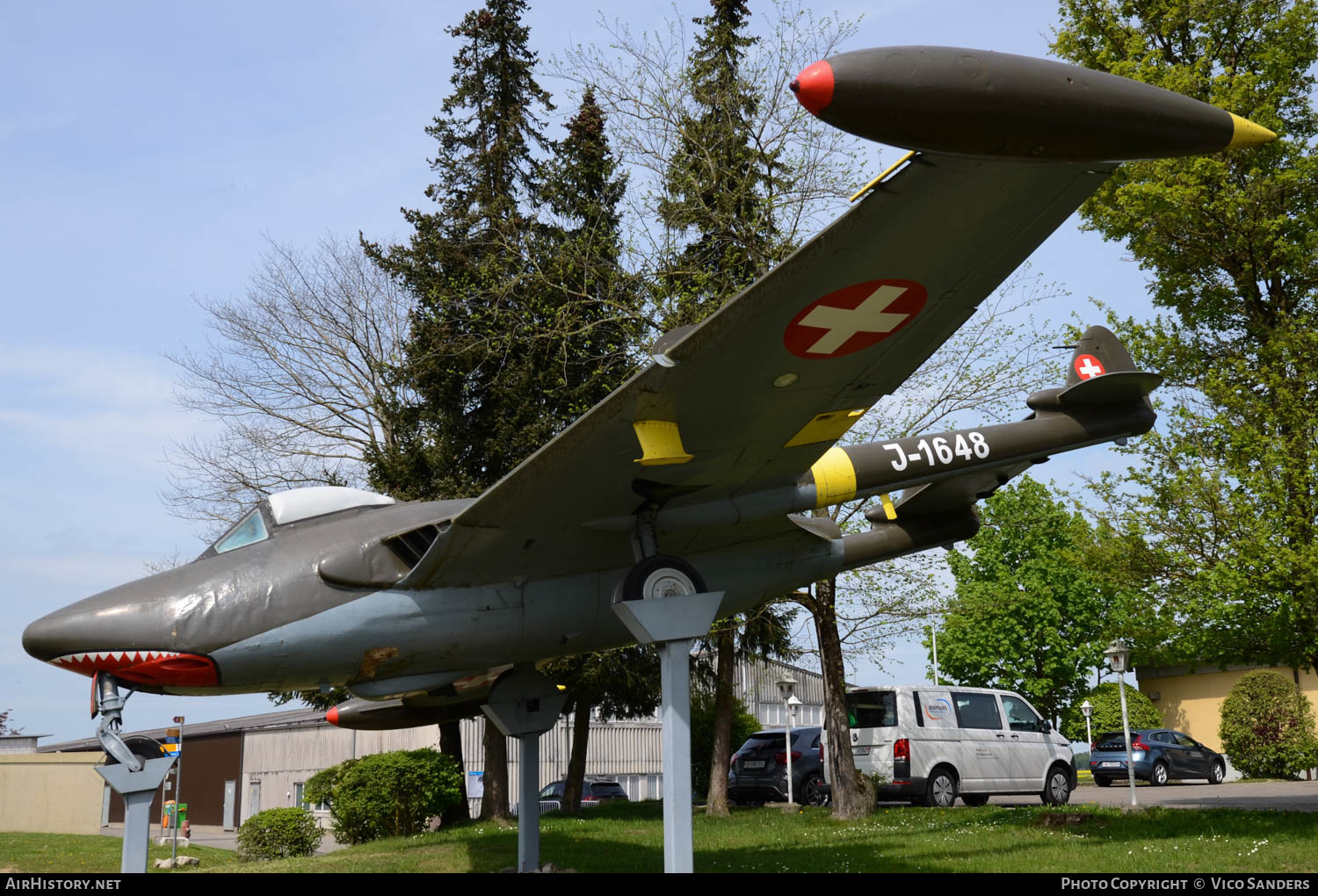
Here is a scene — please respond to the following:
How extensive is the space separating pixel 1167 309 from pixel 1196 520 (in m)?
4.73

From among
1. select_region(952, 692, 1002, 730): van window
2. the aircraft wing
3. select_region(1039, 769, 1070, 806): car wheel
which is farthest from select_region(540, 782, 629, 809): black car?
the aircraft wing

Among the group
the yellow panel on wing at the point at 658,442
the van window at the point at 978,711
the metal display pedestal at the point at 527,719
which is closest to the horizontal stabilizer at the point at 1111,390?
the yellow panel on wing at the point at 658,442

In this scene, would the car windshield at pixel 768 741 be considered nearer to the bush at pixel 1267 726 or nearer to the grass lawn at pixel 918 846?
the grass lawn at pixel 918 846

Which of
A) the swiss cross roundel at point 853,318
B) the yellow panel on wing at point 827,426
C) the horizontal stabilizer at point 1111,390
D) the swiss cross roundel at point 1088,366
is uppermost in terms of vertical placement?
the swiss cross roundel at point 1088,366

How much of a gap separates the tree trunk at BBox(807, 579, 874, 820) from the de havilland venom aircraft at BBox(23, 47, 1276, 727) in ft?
22.5

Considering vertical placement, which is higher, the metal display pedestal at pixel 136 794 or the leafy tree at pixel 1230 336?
the leafy tree at pixel 1230 336

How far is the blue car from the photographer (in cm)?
2606

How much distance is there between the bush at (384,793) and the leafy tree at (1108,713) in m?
25.1

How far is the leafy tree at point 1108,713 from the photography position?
120 ft

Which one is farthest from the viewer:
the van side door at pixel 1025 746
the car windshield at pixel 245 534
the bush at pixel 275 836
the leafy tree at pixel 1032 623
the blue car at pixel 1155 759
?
the leafy tree at pixel 1032 623

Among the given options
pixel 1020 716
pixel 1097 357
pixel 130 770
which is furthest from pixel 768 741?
pixel 130 770

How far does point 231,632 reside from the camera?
6969 millimetres
